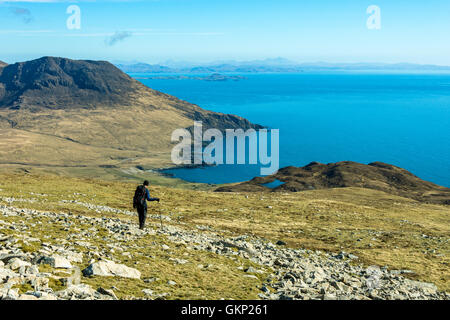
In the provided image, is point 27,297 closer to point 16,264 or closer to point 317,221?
point 16,264

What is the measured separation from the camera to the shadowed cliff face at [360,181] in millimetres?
81125

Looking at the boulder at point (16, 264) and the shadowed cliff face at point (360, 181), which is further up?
the boulder at point (16, 264)

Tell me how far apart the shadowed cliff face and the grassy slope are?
25126 millimetres

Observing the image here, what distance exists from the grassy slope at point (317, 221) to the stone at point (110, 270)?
1530 millimetres

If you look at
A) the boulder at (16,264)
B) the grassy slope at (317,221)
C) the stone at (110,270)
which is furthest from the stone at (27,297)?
the grassy slope at (317,221)

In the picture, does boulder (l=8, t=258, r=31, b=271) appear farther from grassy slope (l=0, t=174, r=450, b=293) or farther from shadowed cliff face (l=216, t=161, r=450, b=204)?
shadowed cliff face (l=216, t=161, r=450, b=204)

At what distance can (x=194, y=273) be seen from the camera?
590 inches

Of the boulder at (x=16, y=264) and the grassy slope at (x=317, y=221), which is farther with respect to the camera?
the grassy slope at (x=317, y=221)

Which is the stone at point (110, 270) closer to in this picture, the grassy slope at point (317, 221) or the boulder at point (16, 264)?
the grassy slope at point (317, 221)

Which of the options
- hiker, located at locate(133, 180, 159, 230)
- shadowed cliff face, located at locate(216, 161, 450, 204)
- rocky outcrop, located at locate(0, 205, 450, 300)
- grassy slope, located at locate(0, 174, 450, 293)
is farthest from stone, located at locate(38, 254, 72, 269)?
shadowed cliff face, located at locate(216, 161, 450, 204)

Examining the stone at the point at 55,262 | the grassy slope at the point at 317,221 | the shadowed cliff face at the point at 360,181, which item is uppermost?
the stone at the point at 55,262
